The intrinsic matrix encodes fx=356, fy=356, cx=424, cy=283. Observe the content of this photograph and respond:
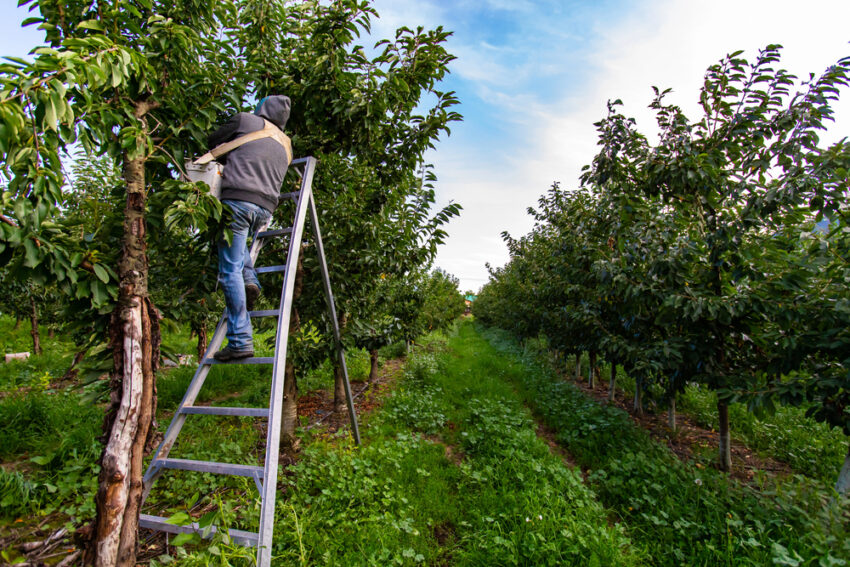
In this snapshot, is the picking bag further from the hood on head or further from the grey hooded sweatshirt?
the hood on head

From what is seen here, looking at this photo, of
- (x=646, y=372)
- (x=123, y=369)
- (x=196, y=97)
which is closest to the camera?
(x=123, y=369)

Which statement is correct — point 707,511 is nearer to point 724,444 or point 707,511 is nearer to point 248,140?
point 724,444

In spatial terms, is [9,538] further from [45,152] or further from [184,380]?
[184,380]

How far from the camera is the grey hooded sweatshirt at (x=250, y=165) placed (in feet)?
8.59

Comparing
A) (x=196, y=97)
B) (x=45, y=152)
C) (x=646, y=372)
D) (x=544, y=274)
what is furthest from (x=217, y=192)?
(x=544, y=274)

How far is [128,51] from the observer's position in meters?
1.87

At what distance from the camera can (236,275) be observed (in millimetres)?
2596

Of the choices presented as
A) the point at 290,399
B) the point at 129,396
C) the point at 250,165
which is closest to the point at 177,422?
the point at 129,396

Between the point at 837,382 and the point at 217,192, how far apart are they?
4755mm

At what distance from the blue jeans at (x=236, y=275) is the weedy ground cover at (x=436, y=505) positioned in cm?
123

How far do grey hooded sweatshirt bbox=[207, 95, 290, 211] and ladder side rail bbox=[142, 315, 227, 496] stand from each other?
0.97 metres

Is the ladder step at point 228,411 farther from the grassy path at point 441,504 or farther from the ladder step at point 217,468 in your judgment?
the grassy path at point 441,504

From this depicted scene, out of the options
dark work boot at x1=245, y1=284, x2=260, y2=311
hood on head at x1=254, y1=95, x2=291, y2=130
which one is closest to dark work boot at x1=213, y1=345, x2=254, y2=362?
dark work boot at x1=245, y1=284, x2=260, y2=311

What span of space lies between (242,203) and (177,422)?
163 centimetres
